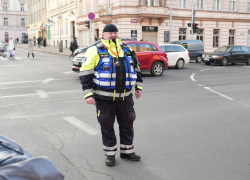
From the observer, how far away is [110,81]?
3.94 metres

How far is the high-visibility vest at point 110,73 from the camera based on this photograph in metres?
3.91

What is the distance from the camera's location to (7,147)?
1.78 meters

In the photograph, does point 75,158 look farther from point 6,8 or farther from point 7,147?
point 6,8

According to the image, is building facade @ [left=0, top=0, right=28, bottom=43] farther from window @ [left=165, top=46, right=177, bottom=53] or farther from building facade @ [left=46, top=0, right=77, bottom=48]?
window @ [left=165, top=46, right=177, bottom=53]

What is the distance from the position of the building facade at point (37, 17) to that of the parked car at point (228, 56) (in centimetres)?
4293

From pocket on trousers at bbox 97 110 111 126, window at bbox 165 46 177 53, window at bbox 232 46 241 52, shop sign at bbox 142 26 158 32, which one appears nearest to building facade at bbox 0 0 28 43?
shop sign at bbox 142 26 158 32

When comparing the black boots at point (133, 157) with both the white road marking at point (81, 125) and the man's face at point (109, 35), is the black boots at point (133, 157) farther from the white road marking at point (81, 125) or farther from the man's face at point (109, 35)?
the man's face at point (109, 35)

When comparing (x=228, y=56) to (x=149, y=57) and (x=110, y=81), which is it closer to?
(x=149, y=57)

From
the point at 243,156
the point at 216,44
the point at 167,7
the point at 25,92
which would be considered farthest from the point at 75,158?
the point at 216,44

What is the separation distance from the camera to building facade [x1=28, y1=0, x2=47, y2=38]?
6072cm

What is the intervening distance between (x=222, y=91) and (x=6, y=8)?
80.5 metres

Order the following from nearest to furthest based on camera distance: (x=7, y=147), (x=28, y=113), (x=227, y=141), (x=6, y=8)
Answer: (x=7, y=147), (x=227, y=141), (x=28, y=113), (x=6, y=8)

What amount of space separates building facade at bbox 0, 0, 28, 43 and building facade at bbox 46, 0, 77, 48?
27.7 meters

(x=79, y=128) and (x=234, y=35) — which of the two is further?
(x=234, y=35)
